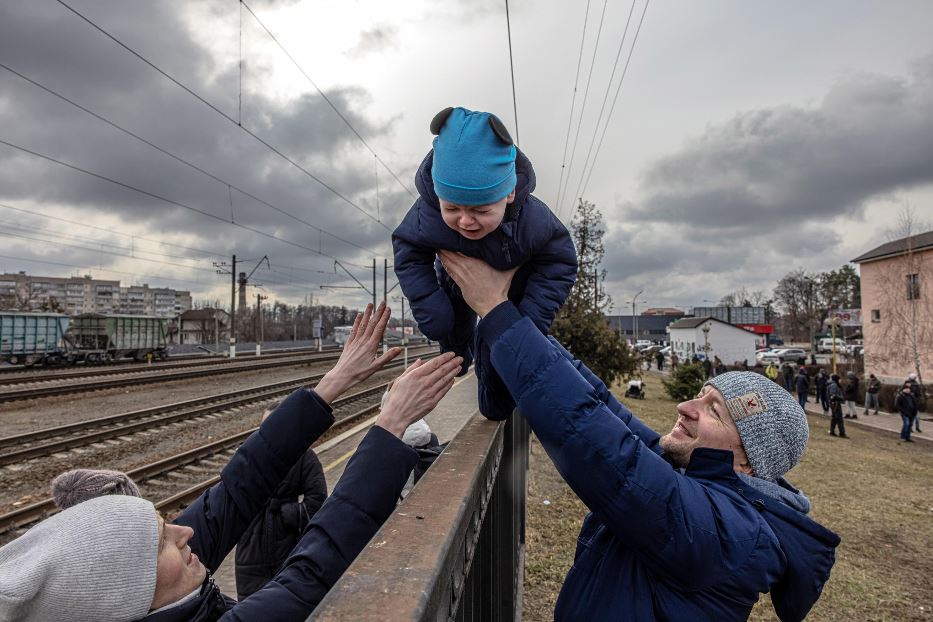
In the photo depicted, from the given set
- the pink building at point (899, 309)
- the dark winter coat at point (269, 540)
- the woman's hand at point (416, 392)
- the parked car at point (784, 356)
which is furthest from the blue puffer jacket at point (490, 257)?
the parked car at point (784, 356)

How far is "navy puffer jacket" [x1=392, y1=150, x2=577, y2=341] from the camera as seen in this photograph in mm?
1935

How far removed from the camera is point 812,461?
13109 mm

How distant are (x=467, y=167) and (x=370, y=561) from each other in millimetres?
1190

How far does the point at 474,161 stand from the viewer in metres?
1.72

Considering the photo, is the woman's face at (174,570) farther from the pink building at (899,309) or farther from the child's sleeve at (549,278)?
the pink building at (899,309)

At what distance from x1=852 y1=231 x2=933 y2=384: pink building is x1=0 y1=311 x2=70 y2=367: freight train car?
45894mm

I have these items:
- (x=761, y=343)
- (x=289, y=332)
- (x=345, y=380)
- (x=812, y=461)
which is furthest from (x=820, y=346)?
(x=345, y=380)

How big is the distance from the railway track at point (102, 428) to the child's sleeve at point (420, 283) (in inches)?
444

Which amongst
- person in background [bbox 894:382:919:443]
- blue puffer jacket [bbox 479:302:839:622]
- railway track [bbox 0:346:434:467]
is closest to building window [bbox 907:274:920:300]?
person in background [bbox 894:382:919:443]

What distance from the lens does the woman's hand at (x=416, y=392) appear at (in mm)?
1723

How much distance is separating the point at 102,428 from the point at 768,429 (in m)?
14.6

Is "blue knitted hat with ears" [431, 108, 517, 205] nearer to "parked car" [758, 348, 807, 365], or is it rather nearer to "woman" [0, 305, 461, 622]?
"woman" [0, 305, 461, 622]

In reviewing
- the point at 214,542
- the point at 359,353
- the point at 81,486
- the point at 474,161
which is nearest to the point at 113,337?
the point at 214,542

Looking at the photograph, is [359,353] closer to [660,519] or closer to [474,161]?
[474,161]
